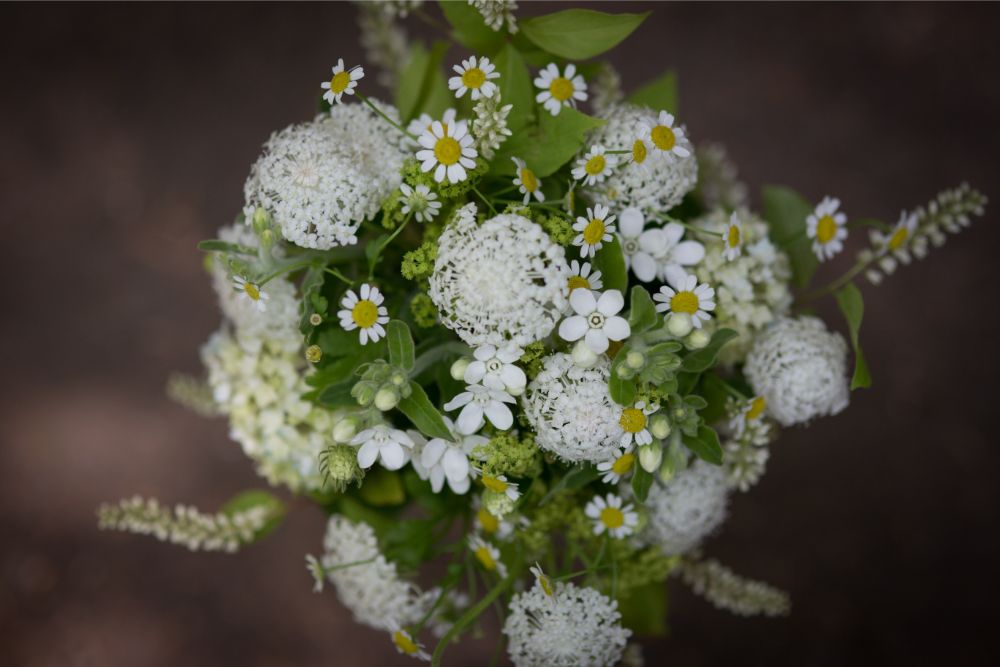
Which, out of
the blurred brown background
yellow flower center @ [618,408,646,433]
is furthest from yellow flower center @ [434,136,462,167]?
the blurred brown background

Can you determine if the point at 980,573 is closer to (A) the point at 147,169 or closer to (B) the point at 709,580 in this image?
(B) the point at 709,580

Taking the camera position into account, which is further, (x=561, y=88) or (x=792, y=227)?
(x=792, y=227)

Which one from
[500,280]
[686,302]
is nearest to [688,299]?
[686,302]

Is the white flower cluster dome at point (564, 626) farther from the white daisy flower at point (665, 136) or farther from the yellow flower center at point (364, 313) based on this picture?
the white daisy flower at point (665, 136)

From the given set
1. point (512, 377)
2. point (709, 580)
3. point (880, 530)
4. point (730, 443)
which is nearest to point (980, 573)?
point (880, 530)

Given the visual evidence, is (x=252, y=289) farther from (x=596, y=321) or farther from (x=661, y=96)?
(x=661, y=96)

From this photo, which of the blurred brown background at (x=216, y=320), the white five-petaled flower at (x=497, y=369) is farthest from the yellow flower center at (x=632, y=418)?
the blurred brown background at (x=216, y=320)

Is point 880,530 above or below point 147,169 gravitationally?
below
